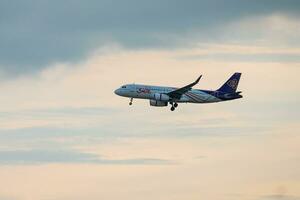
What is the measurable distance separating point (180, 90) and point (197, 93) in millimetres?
9050

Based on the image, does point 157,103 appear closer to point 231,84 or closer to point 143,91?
point 143,91

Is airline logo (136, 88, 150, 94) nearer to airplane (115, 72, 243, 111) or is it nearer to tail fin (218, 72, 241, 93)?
airplane (115, 72, 243, 111)

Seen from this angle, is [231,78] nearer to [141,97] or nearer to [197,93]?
[197,93]

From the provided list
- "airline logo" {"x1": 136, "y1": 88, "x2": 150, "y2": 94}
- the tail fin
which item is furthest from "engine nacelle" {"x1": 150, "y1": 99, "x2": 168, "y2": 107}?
the tail fin

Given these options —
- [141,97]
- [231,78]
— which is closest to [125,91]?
[141,97]

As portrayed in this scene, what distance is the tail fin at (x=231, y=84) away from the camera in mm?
176113

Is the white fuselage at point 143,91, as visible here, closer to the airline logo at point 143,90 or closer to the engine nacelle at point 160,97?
the airline logo at point 143,90

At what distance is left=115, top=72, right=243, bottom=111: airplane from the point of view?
162 m

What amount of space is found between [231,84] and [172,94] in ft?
65.4

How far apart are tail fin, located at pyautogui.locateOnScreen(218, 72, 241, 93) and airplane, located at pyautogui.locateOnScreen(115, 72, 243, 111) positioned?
132 centimetres

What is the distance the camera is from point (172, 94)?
16338 centimetres

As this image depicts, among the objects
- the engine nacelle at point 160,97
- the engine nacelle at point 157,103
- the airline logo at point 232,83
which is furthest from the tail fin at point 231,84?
the engine nacelle at point 157,103

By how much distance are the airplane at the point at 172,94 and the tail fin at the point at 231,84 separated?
1.32 meters

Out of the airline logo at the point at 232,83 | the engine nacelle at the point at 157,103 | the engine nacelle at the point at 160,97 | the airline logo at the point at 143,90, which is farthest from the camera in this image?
the airline logo at the point at 232,83
